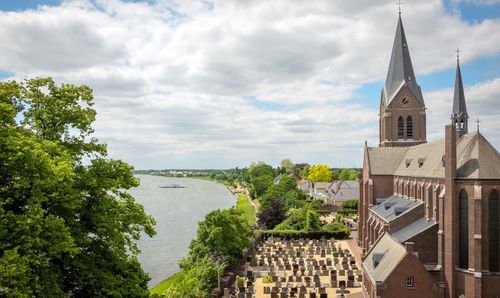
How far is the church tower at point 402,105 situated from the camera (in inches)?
2144

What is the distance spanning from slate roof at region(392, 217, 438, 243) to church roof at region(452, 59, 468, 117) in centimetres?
1149

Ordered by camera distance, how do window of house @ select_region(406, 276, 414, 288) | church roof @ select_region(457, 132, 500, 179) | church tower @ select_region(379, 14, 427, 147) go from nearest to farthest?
window of house @ select_region(406, 276, 414, 288), church roof @ select_region(457, 132, 500, 179), church tower @ select_region(379, 14, 427, 147)

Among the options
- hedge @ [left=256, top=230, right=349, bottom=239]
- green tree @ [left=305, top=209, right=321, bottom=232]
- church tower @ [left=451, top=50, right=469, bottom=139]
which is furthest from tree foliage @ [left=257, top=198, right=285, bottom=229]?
church tower @ [left=451, top=50, right=469, bottom=139]

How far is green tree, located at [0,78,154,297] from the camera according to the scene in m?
13.6

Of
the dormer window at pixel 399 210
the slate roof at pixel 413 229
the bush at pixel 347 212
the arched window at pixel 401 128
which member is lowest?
the bush at pixel 347 212

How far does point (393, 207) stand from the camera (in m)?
43.5

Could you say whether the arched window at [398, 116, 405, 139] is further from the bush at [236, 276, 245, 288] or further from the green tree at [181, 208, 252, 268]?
the bush at [236, 276, 245, 288]

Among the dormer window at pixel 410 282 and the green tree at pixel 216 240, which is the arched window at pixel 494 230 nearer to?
the dormer window at pixel 410 282

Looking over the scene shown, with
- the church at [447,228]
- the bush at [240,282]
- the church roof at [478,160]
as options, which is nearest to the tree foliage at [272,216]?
the church at [447,228]

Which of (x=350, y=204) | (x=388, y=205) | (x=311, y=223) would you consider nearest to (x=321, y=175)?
(x=350, y=204)

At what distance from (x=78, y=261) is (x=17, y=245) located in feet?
8.21

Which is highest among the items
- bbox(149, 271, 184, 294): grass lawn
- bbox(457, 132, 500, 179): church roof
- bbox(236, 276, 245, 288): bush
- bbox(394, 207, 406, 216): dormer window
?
bbox(457, 132, 500, 179): church roof

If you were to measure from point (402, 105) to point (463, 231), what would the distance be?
29.1 m

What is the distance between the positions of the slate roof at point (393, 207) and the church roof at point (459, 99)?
968 centimetres
